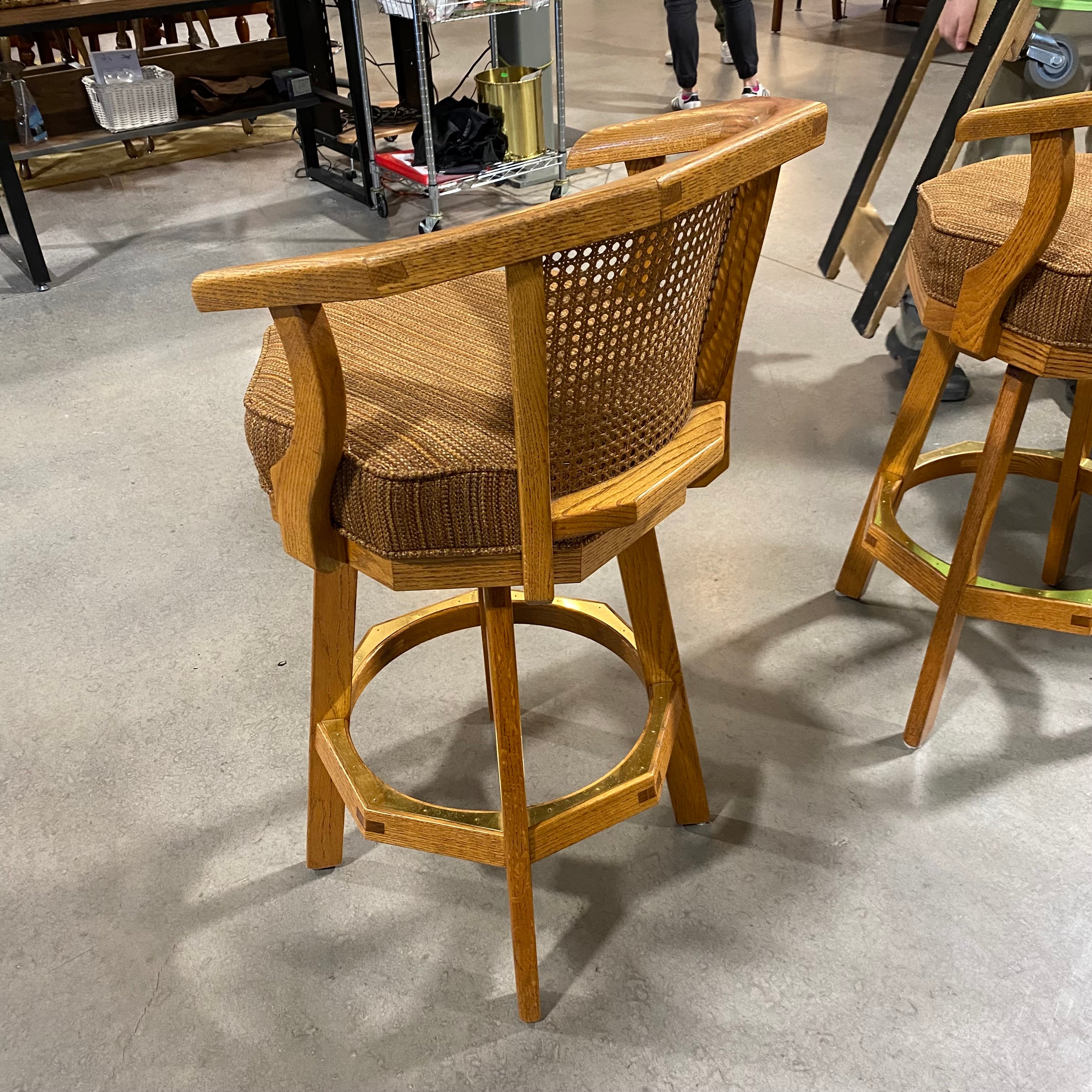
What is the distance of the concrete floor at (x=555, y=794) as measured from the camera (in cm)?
130

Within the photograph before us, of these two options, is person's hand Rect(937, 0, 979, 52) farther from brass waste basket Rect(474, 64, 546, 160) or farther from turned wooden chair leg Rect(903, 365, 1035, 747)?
brass waste basket Rect(474, 64, 546, 160)

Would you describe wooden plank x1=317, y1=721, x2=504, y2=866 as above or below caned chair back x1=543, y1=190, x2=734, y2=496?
below

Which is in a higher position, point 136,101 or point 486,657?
point 136,101

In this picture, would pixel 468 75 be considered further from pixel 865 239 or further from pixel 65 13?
pixel 865 239

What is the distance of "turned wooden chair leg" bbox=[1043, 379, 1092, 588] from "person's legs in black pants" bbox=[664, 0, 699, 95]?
361 cm

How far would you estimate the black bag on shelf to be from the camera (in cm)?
389

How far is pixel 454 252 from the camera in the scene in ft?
2.75

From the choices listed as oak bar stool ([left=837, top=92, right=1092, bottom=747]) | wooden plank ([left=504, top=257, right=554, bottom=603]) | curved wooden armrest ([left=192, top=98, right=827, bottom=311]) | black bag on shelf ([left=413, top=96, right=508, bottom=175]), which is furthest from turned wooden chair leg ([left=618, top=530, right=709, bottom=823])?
black bag on shelf ([left=413, top=96, right=508, bottom=175])

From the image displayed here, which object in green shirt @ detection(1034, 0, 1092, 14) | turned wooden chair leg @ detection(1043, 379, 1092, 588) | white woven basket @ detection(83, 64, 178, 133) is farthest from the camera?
white woven basket @ detection(83, 64, 178, 133)

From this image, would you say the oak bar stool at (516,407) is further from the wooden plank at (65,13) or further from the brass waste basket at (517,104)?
the wooden plank at (65,13)

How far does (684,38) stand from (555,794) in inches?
168

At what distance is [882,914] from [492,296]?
95 cm

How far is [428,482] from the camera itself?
3.28 ft

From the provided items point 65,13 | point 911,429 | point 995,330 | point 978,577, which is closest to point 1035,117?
point 995,330
